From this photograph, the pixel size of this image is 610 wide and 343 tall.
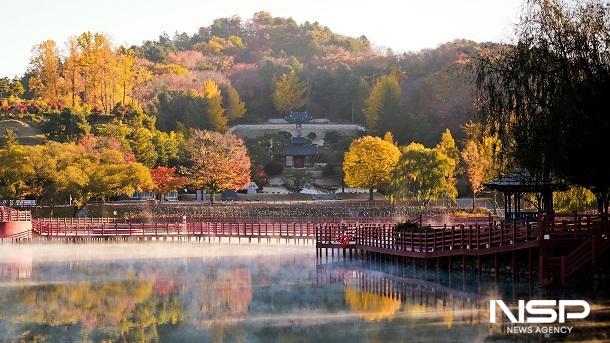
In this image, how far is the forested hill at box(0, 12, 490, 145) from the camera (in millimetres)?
117562

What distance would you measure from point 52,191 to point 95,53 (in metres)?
36.2

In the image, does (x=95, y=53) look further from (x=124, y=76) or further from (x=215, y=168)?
(x=215, y=168)

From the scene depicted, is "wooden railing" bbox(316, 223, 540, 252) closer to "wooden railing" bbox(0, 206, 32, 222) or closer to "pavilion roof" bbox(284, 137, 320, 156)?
"wooden railing" bbox(0, 206, 32, 222)

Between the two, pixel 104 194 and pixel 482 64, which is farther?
pixel 104 194

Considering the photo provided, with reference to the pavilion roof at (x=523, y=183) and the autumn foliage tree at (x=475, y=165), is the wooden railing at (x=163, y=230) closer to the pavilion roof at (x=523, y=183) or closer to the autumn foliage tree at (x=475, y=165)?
the autumn foliage tree at (x=475, y=165)

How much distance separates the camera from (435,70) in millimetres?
140125

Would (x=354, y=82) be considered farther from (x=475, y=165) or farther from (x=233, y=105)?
(x=475, y=165)

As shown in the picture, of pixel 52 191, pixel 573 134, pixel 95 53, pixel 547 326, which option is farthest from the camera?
pixel 95 53

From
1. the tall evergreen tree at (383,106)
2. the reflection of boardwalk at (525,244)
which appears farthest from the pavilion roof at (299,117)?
the reflection of boardwalk at (525,244)

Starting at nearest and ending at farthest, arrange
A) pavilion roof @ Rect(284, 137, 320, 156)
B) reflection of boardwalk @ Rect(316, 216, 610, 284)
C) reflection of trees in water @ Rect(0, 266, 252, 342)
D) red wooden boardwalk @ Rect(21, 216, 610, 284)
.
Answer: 1. reflection of trees in water @ Rect(0, 266, 252, 342)
2. reflection of boardwalk @ Rect(316, 216, 610, 284)
3. red wooden boardwalk @ Rect(21, 216, 610, 284)
4. pavilion roof @ Rect(284, 137, 320, 156)

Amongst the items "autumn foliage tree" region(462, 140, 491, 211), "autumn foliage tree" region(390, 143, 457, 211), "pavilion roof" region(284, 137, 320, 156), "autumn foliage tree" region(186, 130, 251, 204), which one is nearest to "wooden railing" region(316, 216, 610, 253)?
"autumn foliage tree" region(462, 140, 491, 211)

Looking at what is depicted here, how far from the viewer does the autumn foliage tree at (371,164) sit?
94.7m

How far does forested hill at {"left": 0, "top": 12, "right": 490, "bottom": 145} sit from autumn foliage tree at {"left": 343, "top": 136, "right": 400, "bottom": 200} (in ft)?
27.4

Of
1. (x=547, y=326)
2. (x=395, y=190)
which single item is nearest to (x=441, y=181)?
(x=395, y=190)
